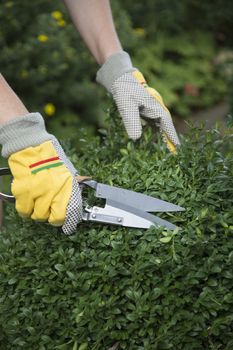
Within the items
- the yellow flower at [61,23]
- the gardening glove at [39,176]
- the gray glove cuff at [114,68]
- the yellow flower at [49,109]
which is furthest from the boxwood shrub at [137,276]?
the yellow flower at [61,23]

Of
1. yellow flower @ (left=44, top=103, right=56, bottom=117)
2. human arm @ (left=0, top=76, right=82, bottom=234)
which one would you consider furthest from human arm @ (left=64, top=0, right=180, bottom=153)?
yellow flower @ (left=44, top=103, right=56, bottom=117)

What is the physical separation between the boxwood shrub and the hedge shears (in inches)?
1.5

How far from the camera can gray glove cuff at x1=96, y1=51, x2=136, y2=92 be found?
300 centimetres

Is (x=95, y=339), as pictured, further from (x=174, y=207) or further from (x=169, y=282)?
(x=174, y=207)

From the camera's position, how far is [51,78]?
5.31 metres

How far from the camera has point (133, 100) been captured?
2928mm

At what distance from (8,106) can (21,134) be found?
0.41 feet

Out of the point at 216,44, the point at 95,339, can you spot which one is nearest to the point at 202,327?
the point at 95,339

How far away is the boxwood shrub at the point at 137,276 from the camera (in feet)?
7.47

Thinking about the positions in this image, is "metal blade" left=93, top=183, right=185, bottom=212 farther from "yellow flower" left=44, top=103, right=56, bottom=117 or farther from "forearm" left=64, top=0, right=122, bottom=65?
"yellow flower" left=44, top=103, right=56, bottom=117

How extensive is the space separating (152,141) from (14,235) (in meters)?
0.77

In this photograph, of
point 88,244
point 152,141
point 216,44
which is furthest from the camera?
point 216,44

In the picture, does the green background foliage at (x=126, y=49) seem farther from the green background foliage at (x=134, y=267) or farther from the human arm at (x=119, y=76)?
the green background foliage at (x=134, y=267)

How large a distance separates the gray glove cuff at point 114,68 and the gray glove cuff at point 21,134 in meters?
0.71
